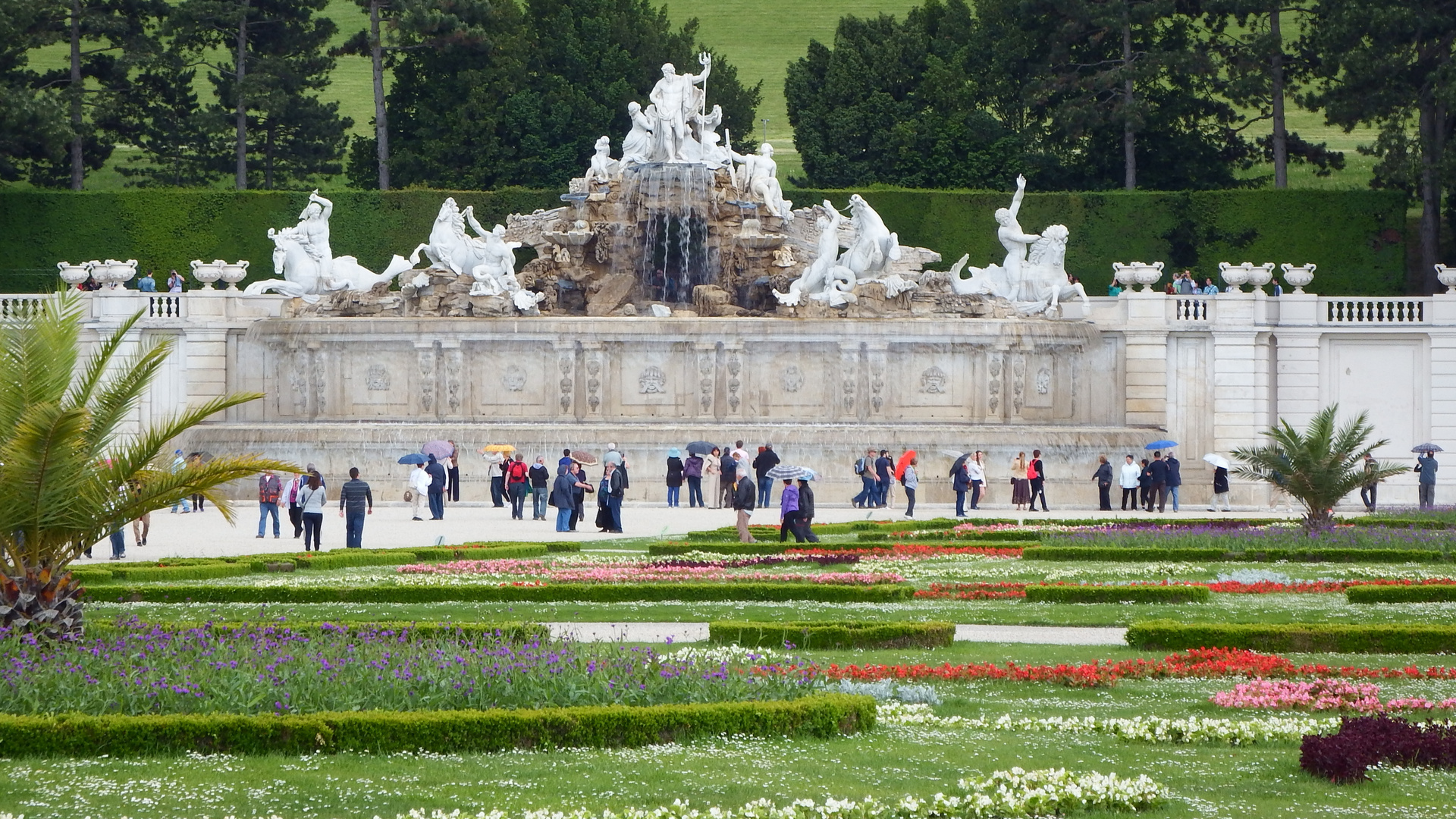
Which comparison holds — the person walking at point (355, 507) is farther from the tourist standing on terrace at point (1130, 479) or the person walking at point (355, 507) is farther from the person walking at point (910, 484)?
the tourist standing on terrace at point (1130, 479)

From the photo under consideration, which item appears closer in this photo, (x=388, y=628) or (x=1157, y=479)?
(x=388, y=628)

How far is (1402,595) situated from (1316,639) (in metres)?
3.80

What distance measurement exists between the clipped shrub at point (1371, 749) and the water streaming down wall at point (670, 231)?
3428 cm

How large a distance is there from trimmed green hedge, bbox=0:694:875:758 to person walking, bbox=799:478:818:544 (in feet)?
44.7

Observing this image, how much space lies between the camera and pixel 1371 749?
998cm

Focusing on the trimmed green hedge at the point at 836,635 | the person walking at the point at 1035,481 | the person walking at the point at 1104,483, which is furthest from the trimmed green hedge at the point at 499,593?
the person walking at the point at 1104,483

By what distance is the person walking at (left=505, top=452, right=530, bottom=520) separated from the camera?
1256 inches

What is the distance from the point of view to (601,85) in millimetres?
61969

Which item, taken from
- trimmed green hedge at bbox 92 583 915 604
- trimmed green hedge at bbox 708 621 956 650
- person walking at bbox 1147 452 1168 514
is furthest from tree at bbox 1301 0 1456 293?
trimmed green hedge at bbox 708 621 956 650

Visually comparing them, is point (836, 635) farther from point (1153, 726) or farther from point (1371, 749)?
point (1371, 749)

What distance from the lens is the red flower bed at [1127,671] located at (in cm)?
1327

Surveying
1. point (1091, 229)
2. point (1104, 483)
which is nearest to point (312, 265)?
point (1104, 483)

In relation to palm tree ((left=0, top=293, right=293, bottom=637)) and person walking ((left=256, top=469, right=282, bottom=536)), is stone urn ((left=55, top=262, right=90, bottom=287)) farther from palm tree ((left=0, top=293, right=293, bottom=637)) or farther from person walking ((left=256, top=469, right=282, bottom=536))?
palm tree ((left=0, top=293, right=293, bottom=637))

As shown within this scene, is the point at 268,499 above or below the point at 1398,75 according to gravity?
below
